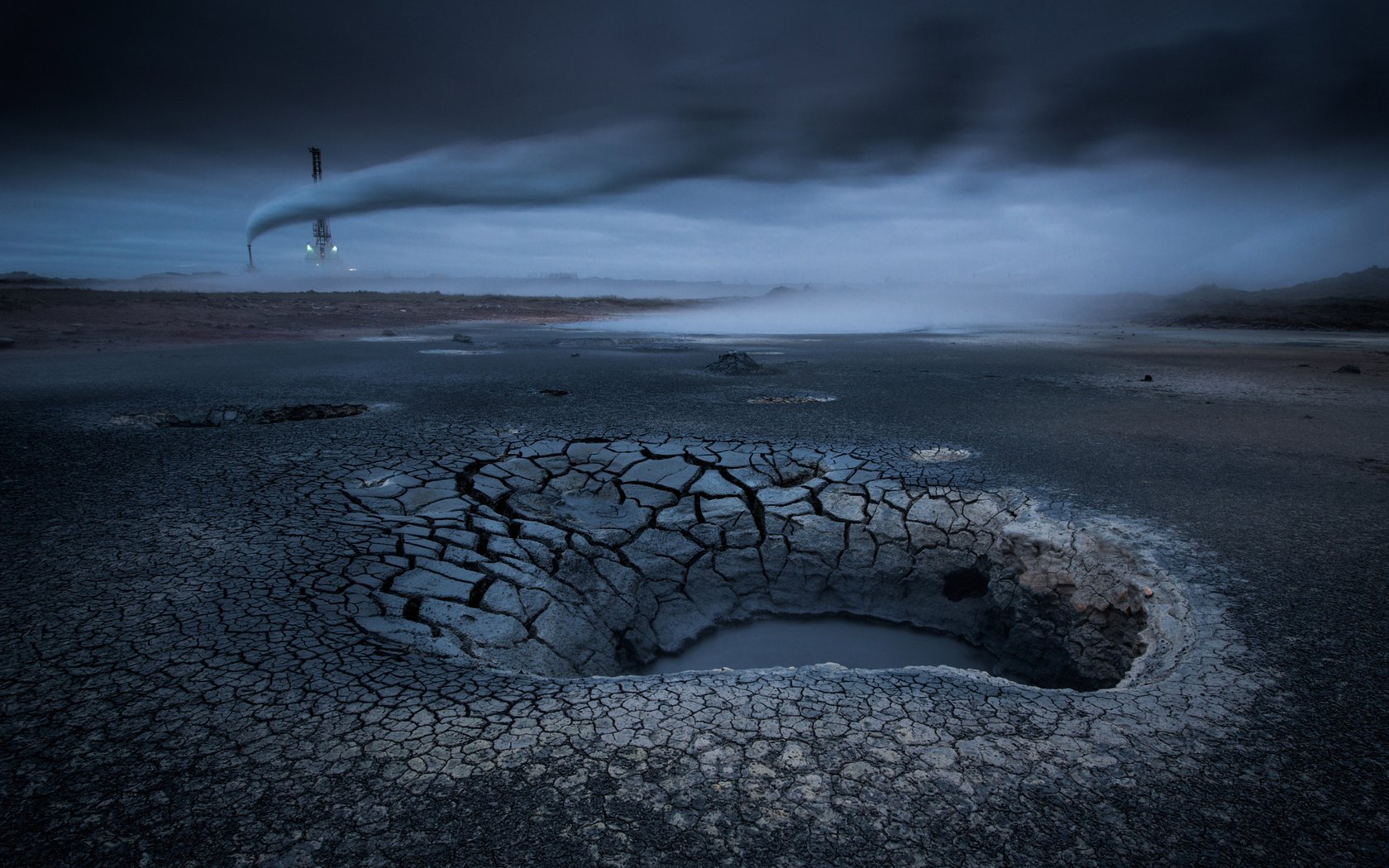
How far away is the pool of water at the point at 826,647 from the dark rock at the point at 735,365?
19.9 ft

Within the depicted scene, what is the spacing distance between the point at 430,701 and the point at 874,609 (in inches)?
Result: 99.0

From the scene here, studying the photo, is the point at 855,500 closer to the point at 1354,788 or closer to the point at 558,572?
the point at 558,572

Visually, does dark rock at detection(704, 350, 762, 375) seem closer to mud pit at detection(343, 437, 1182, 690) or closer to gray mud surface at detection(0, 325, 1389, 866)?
gray mud surface at detection(0, 325, 1389, 866)

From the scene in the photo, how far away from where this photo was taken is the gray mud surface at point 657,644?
5.12ft

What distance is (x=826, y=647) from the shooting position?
3.68m

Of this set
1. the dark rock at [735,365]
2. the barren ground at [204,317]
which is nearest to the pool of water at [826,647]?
the dark rock at [735,365]

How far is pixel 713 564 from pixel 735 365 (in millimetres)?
6062

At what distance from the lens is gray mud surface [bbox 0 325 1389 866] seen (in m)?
1.56

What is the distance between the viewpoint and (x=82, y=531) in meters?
3.29

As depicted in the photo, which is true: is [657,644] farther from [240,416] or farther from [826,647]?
[240,416]

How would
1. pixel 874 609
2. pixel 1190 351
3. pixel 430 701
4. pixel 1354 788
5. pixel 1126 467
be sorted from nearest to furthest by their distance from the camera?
1. pixel 1354 788
2. pixel 430 701
3. pixel 874 609
4. pixel 1126 467
5. pixel 1190 351

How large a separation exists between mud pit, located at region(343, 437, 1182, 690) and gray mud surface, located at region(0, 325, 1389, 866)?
23mm

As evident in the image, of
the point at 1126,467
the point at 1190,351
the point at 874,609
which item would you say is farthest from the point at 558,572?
the point at 1190,351

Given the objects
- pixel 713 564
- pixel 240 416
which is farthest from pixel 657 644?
pixel 240 416
